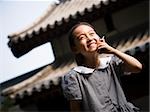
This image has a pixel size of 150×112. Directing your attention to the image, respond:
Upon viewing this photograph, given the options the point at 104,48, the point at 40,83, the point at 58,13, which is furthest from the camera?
the point at 58,13

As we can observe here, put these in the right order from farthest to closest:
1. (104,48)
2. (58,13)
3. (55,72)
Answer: (58,13)
(55,72)
(104,48)

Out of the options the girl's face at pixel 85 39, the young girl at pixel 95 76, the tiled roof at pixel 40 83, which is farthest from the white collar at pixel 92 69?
the tiled roof at pixel 40 83

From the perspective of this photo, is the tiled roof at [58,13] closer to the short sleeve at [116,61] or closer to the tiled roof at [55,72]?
the tiled roof at [55,72]

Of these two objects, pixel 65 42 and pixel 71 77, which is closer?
pixel 71 77

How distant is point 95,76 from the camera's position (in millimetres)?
2584

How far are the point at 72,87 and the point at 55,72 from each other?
612 centimetres

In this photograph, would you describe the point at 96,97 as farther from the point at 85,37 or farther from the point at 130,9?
the point at 130,9

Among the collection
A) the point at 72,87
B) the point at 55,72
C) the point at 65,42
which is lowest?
the point at 72,87

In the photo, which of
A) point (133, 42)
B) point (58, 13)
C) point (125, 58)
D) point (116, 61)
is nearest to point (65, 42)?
Answer: point (58, 13)

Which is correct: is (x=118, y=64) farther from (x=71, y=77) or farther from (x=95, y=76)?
(x=71, y=77)

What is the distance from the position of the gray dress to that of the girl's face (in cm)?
13

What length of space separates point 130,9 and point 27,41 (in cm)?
240

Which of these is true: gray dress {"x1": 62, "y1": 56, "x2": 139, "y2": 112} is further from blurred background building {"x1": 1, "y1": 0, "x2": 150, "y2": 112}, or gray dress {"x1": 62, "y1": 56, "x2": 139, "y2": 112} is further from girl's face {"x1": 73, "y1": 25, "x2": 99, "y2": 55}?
blurred background building {"x1": 1, "y1": 0, "x2": 150, "y2": 112}

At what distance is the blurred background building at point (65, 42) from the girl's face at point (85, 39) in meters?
4.22
